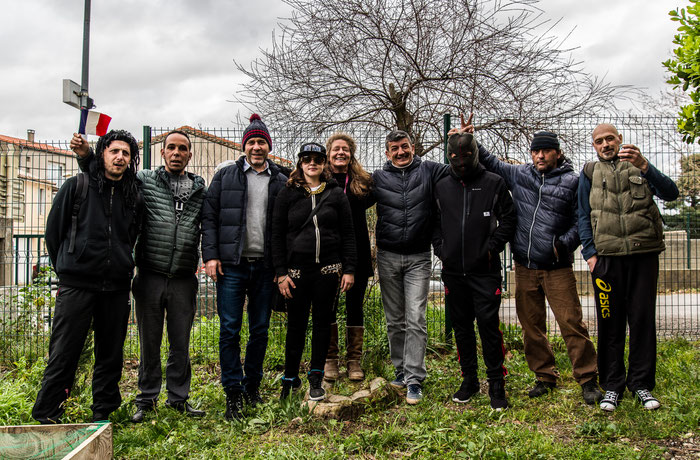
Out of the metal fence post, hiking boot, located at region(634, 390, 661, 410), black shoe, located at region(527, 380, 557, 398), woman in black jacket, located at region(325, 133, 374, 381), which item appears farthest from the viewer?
the metal fence post

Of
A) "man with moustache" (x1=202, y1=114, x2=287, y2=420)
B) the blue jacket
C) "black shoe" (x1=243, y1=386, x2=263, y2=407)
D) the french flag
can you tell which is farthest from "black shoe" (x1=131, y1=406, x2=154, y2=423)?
the blue jacket

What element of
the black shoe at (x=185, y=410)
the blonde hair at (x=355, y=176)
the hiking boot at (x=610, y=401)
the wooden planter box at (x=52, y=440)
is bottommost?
the black shoe at (x=185, y=410)

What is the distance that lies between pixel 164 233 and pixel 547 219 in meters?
3.22

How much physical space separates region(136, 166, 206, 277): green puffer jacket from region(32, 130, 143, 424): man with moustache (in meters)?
0.12

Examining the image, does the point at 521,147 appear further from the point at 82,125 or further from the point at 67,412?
the point at 67,412

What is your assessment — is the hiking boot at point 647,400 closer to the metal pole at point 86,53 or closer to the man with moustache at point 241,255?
the man with moustache at point 241,255

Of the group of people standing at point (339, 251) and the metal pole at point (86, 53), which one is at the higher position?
the metal pole at point (86, 53)

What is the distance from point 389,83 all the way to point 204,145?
2.95 metres

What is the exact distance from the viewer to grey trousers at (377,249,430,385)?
4090 millimetres

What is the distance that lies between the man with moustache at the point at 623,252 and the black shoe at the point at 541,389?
454mm

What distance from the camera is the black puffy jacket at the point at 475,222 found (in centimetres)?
388

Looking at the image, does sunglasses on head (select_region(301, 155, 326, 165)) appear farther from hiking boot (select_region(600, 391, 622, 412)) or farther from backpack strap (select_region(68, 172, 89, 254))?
hiking boot (select_region(600, 391, 622, 412))

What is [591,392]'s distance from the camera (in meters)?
3.88

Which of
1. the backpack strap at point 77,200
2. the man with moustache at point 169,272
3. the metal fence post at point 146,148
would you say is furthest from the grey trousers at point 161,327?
the metal fence post at point 146,148
